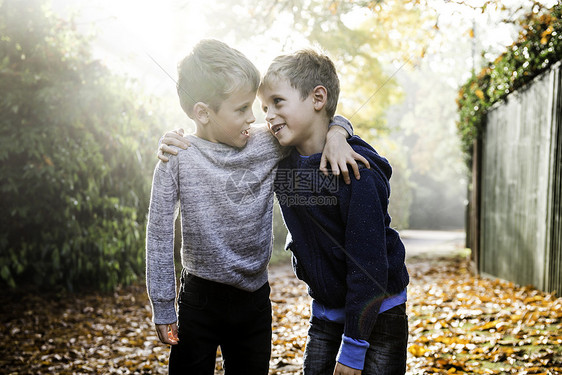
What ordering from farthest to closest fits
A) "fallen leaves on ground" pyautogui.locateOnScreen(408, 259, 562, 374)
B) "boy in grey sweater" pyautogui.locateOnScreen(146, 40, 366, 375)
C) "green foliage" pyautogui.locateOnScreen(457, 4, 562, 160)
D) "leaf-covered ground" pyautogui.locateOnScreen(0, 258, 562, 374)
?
"green foliage" pyautogui.locateOnScreen(457, 4, 562, 160)
"leaf-covered ground" pyautogui.locateOnScreen(0, 258, 562, 374)
"fallen leaves on ground" pyautogui.locateOnScreen(408, 259, 562, 374)
"boy in grey sweater" pyautogui.locateOnScreen(146, 40, 366, 375)

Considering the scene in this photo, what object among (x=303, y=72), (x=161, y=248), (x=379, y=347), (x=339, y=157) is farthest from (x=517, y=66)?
(x=161, y=248)

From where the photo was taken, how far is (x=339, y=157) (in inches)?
73.8

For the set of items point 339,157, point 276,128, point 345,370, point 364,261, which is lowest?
point 345,370

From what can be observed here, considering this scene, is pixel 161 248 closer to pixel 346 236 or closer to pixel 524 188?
pixel 346 236

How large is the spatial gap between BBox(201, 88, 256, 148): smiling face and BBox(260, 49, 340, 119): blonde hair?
0.10 m

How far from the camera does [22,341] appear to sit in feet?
14.8

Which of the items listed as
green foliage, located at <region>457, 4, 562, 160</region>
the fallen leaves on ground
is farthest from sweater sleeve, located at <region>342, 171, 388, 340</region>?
green foliage, located at <region>457, 4, 562, 160</region>

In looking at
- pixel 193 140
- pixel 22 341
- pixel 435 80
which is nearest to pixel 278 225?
pixel 22 341

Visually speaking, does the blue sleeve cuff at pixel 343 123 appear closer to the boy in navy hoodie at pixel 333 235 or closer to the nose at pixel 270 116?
the boy in navy hoodie at pixel 333 235

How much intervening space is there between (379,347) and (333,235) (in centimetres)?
46

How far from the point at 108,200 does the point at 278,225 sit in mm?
6330

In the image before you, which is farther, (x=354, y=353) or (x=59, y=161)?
(x=59, y=161)

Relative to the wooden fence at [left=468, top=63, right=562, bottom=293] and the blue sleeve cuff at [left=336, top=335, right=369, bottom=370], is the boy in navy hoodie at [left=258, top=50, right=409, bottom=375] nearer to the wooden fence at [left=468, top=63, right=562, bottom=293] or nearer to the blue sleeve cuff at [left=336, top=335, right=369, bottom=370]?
the blue sleeve cuff at [left=336, top=335, right=369, bottom=370]

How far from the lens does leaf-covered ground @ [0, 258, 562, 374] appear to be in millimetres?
3680
